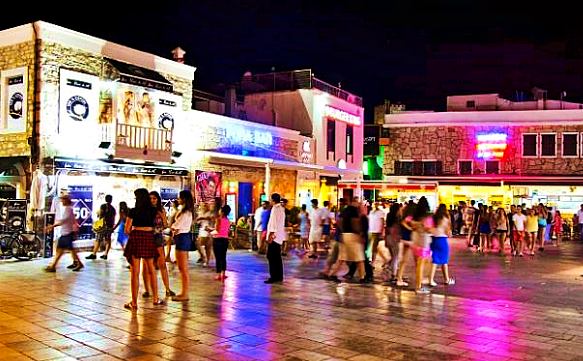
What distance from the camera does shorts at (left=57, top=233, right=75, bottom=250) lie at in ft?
39.0

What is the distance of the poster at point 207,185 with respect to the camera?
19.4m

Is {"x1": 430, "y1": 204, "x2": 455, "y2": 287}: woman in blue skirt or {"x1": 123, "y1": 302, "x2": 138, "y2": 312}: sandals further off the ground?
{"x1": 430, "y1": 204, "x2": 455, "y2": 287}: woman in blue skirt

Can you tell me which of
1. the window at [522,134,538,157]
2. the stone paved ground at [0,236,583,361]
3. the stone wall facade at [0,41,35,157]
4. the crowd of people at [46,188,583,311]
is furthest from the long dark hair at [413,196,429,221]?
the window at [522,134,538,157]

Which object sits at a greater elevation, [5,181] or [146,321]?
[5,181]

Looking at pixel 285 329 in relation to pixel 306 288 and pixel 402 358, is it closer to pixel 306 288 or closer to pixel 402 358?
pixel 402 358

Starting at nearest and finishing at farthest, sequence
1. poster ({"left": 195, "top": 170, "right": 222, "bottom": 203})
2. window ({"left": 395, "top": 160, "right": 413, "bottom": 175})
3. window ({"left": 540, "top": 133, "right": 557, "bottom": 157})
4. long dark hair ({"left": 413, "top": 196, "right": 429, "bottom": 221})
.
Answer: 1. long dark hair ({"left": 413, "top": 196, "right": 429, "bottom": 221})
2. poster ({"left": 195, "top": 170, "right": 222, "bottom": 203})
3. window ({"left": 540, "top": 133, "right": 557, "bottom": 157})
4. window ({"left": 395, "top": 160, "right": 413, "bottom": 175})

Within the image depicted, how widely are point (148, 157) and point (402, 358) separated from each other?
12.7 metres

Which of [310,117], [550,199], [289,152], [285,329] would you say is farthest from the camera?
[550,199]

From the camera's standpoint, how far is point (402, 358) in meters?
5.94

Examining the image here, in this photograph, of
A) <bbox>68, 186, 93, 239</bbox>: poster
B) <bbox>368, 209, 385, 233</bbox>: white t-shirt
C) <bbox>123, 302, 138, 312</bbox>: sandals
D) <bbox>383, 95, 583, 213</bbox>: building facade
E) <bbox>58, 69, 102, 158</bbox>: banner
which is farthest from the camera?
<bbox>383, 95, 583, 213</bbox>: building facade

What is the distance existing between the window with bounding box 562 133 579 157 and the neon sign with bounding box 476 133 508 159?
9.59 feet

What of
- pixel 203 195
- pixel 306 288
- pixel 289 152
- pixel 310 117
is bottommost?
pixel 306 288

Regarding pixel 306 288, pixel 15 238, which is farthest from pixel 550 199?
pixel 15 238

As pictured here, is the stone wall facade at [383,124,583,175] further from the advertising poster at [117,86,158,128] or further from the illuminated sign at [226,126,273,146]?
the advertising poster at [117,86,158,128]
